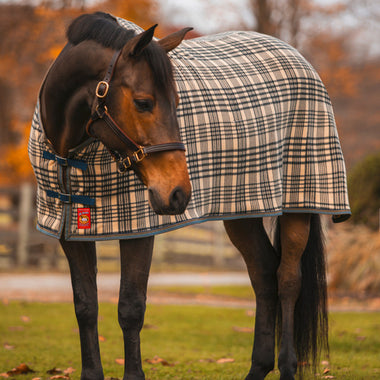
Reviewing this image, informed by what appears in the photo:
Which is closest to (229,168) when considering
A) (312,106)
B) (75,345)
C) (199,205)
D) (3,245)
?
(199,205)

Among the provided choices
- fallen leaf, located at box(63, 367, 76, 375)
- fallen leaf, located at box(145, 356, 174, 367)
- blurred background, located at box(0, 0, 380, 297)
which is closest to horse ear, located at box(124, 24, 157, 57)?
fallen leaf, located at box(63, 367, 76, 375)

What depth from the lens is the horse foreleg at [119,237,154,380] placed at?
3.12 meters

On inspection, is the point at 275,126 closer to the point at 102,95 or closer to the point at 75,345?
the point at 102,95

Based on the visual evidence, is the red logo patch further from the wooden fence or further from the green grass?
the wooden fence

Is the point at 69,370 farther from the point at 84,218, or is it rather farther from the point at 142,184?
the point at 142,184

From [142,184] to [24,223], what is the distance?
11.1 m

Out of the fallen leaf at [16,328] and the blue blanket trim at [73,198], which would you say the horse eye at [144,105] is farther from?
the fallen leaf at [16,328]

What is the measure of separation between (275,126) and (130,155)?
1.25 metres

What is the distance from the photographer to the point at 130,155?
2.84 m

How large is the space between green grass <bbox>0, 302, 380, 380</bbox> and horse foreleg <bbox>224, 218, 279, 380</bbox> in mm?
416


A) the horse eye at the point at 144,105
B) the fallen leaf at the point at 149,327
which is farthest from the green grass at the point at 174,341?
the horse eye at the point at 144,105

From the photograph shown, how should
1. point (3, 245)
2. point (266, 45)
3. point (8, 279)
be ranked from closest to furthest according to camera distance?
point (266, 45) < point (8, 279) < point (3, 245)

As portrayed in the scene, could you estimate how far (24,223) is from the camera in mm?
13703

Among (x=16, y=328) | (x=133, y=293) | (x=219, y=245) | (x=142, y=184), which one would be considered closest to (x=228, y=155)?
(x=142, y=184)
